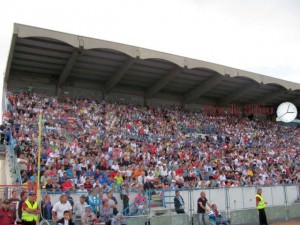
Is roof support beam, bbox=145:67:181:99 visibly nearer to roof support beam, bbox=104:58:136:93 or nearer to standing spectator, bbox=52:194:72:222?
roof support beam, bbox=104:58:136:93

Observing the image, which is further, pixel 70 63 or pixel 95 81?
pixel 95 81

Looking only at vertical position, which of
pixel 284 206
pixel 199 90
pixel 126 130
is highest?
pixel 199 90

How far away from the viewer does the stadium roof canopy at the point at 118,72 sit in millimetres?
22953

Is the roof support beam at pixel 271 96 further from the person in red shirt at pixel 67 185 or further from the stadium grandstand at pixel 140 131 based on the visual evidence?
the person in red shirt at pixel 67 185

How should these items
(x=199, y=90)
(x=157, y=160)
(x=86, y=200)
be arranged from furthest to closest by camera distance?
1. (x=199, y=90)
2. (x=157, y=160)
3. (x=86, y=200)

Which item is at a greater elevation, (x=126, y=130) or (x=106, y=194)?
(x=126, y=130)

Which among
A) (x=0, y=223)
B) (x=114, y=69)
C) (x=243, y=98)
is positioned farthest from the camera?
(x=243, y=98)

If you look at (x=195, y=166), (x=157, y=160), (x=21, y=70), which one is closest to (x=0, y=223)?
(x=157, y=160)

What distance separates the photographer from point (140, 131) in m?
25.2

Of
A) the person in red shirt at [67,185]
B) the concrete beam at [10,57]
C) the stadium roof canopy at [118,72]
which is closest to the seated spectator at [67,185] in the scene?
the person in red shirt at [67,185]

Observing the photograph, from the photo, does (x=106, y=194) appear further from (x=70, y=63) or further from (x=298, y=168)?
(x=298, y=168)

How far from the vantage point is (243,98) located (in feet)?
116

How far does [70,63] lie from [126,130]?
18.7 ft

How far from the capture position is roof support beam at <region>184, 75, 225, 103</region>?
29.7m
